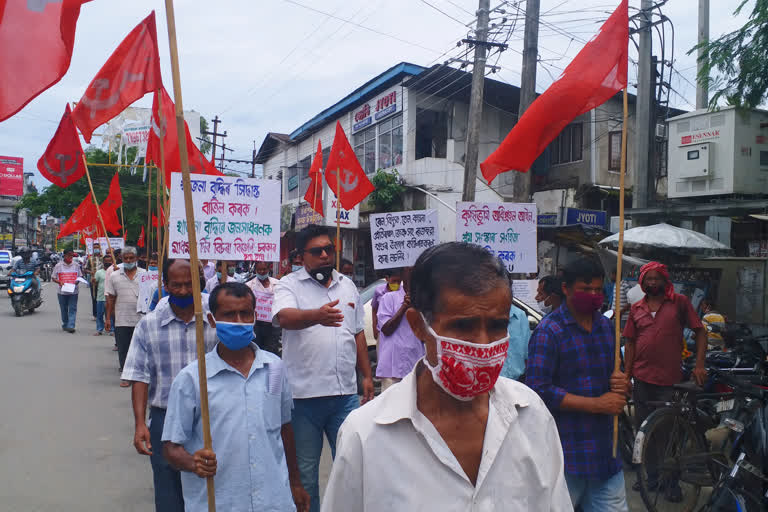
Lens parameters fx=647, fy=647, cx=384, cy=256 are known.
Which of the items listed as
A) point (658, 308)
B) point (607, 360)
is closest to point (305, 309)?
point (607, 360)

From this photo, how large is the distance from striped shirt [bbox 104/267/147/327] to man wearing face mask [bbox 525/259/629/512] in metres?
6.94

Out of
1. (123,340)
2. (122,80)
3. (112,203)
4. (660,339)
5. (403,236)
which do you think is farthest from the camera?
(112,203)

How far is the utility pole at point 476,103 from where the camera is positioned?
12.5m

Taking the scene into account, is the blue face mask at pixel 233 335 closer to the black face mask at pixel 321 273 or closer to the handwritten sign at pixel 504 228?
the black face mask at pixel 321 273

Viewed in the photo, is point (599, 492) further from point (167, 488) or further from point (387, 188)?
point (387, 188)

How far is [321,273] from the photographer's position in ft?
13.9

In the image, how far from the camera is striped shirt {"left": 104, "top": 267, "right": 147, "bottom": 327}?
906cm

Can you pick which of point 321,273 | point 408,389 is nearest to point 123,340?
point 321,273

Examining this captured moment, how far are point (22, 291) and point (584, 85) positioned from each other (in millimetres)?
17697

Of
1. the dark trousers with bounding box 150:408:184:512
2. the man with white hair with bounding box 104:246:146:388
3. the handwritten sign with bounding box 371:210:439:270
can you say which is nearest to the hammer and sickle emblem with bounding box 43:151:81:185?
the man with white hair with bounding box 104:246:146:388

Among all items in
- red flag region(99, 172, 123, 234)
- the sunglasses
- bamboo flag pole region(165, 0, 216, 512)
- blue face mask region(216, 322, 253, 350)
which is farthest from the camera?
red flag region(99, 172, 123, 234)

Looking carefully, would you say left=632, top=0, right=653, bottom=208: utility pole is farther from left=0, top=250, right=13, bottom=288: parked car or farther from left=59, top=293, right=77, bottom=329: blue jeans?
left=0, top=250, right=13, bottom=288: parked car

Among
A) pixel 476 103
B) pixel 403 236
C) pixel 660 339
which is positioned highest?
pixel 476 103

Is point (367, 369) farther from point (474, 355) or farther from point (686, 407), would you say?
point (474, 355)
